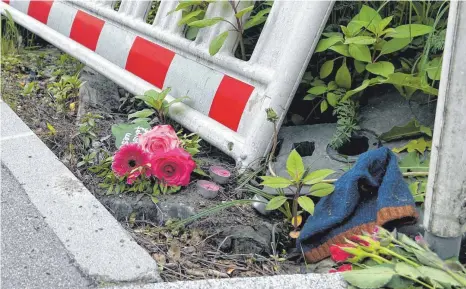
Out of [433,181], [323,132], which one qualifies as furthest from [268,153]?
[433,181]

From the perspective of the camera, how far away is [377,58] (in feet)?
7.42

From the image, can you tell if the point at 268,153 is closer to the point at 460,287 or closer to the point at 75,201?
the point at 75,201

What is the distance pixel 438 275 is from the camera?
140 centimetres

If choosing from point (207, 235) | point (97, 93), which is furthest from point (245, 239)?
point (97, 93)

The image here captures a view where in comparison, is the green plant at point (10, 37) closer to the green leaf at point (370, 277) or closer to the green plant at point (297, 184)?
the green plant at point (297, 184)

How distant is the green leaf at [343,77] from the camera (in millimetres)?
2272

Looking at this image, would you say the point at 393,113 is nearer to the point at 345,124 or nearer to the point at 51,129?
the point at 345,124

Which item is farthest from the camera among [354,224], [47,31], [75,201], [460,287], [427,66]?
[47,31]

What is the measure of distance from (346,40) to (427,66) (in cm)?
28

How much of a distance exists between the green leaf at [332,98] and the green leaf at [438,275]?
942 mm

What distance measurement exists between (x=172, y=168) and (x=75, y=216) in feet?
1.24

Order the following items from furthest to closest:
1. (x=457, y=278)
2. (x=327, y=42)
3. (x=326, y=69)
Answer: (x=326, y=69), (x=327, y=42), (x=457, y=278)

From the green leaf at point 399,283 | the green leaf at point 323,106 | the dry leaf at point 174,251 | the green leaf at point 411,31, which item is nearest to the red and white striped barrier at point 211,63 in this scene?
the green leaf at point 323,106

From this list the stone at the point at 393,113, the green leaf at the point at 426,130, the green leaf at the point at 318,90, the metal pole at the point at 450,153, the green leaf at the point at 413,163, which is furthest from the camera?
the green leaf at the point at 318,90
